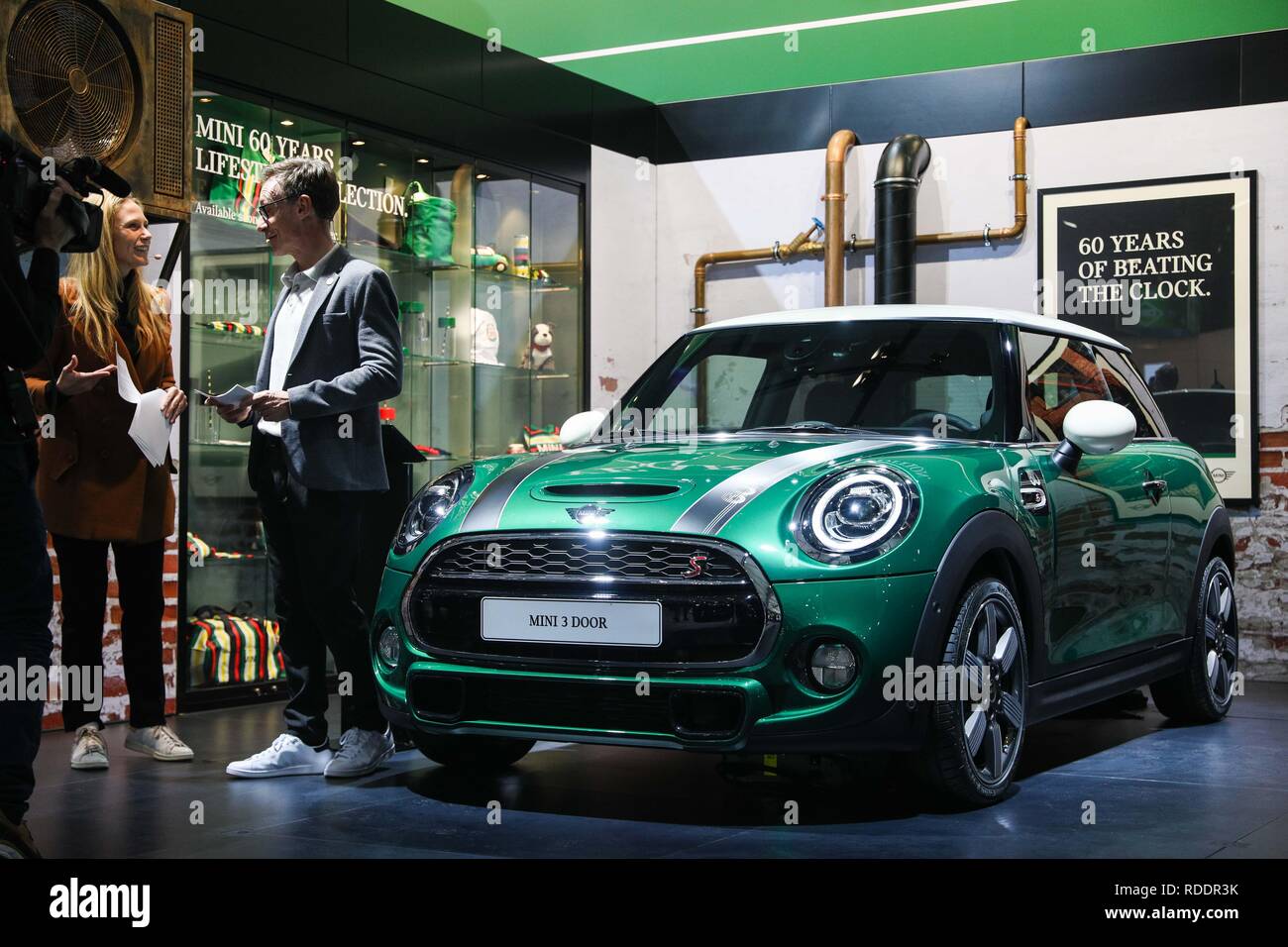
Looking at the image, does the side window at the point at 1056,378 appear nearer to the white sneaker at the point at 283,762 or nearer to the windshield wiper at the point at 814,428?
the windshield wiper at the point at 814,428

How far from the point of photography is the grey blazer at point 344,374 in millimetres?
4449

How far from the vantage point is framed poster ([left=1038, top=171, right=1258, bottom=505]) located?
8281mm

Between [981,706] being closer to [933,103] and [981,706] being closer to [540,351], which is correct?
[540,351]

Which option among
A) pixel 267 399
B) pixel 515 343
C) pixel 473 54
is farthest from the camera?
pixel 515 343

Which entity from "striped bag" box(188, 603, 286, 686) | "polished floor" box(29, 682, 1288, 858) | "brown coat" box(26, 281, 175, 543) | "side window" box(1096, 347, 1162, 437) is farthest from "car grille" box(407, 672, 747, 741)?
"striped bag" box(188, 603, 286, 686)

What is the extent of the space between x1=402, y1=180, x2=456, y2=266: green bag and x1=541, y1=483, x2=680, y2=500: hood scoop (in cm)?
451

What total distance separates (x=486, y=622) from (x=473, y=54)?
17.4ft

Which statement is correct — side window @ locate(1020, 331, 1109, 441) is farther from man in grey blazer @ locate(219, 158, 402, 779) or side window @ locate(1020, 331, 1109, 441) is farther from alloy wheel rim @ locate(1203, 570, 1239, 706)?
man in grey blazer @ locate(219, 158, 402, 779)

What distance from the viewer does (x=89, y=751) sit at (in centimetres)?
477

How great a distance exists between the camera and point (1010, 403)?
452cm

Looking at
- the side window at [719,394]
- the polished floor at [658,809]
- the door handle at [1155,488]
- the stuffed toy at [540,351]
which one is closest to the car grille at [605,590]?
the polished floor at [658,809]

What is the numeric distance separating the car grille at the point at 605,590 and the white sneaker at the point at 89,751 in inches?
55.6

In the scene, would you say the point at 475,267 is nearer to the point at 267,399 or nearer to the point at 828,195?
the point at 828,195
